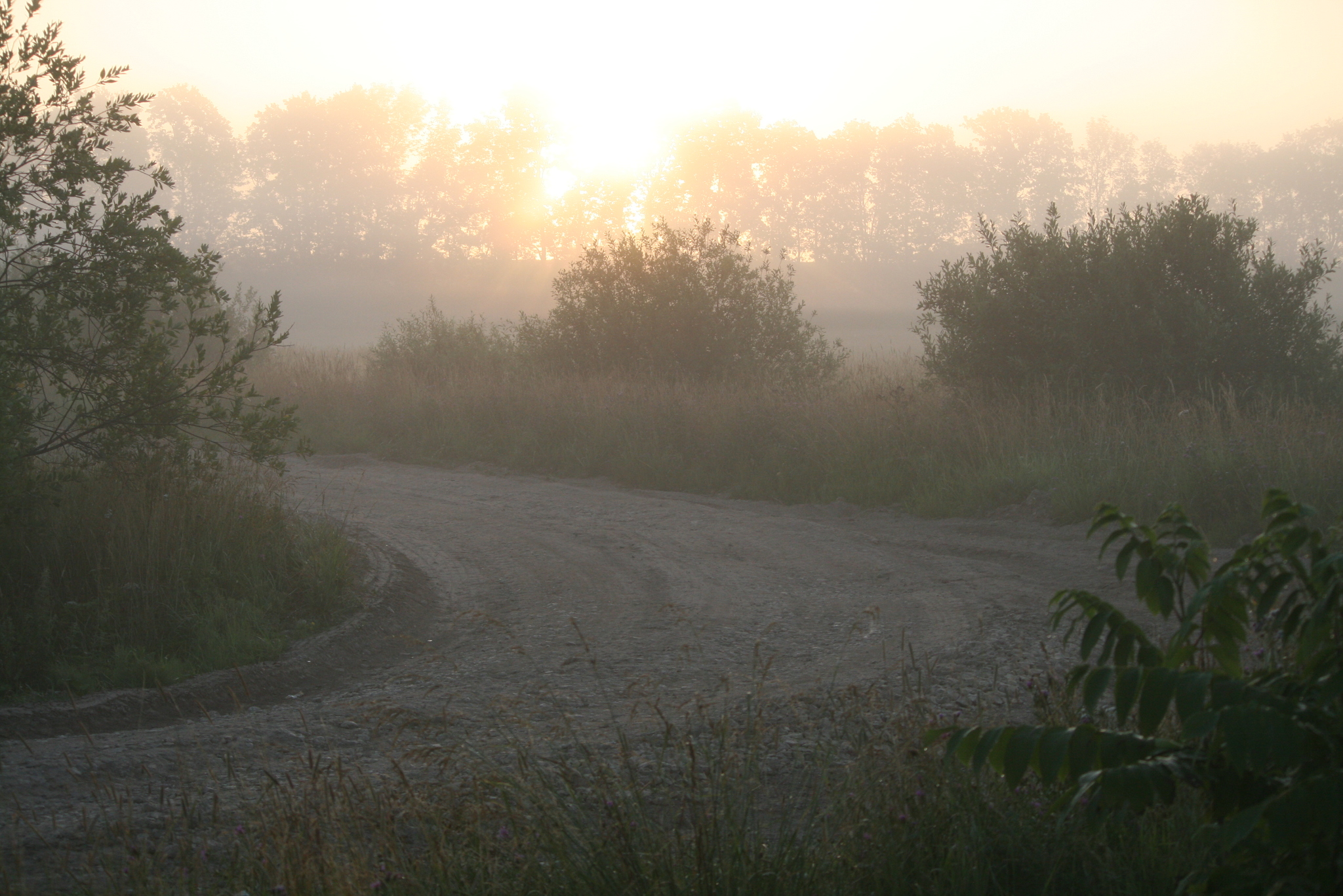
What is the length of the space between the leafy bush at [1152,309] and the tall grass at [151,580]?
998cm

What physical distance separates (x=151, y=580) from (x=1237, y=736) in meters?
7.08

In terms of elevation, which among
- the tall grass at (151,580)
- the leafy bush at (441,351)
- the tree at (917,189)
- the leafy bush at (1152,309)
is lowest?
the tall grass at (151,580)

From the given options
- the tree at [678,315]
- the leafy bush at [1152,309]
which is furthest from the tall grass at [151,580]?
the tree at [678,315]

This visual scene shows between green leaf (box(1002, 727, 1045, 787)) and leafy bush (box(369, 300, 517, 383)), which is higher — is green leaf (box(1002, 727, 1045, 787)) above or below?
below

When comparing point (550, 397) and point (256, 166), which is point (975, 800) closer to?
point (550, 397)

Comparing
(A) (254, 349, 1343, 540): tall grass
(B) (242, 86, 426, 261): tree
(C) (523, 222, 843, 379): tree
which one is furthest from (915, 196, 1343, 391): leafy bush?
(B) (242, 86, 426, 261): tree

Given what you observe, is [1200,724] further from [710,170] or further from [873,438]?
[710,170]

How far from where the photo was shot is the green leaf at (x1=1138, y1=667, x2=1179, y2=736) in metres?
1.58

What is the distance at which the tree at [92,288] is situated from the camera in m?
6.80

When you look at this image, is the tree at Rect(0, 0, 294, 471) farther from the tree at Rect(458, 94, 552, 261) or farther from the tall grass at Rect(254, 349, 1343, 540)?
the tree at Rect(458, 94, 552, 261)

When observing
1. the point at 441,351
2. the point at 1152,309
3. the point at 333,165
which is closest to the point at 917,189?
the point at 333,165

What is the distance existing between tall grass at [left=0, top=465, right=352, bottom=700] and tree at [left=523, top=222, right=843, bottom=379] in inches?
432

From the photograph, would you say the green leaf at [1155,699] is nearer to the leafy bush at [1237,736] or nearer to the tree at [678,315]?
the leafy bush at [1237,736]

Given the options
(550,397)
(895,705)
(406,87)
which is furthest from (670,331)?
(406,87)
